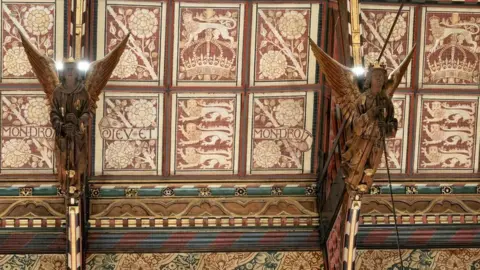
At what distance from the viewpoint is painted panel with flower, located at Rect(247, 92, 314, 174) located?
1212cm

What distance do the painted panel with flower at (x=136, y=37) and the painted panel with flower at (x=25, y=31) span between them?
53cm

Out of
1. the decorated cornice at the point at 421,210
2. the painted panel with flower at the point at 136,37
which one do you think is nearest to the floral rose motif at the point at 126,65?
the painted panel with flower at the point at 136,37

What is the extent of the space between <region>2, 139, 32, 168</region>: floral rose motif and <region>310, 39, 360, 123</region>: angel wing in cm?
380

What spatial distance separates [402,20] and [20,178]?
502 cm

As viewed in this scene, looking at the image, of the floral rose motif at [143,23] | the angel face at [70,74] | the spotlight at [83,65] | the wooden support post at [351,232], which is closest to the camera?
the angel face at [70,74]

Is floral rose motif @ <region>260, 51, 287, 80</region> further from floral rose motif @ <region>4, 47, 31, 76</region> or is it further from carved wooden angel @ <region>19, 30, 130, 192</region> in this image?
floral rose motif @ <region>4, 47, 31, 76</region>

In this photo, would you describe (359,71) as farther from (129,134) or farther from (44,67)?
(44,67)

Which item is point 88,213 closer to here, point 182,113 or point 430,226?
point 182,113

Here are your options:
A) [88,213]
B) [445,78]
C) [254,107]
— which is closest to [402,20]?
[445,78]

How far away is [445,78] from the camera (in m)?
12.1

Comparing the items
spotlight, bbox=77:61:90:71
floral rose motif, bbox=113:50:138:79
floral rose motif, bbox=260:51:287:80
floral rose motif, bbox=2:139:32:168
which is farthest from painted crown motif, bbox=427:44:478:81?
floral rose motif, bbox=2:139:32:168

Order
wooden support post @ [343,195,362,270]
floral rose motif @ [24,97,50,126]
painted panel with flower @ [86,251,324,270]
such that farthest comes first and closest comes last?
A: painted panel with flower @ [86,251,324,270] → floral rose motif @ [24,97,50,126] → wooden support post @ [343,195,362,270]

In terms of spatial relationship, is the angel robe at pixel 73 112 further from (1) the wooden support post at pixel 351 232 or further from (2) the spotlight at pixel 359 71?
(1) the wooden support post at pixel 351 232

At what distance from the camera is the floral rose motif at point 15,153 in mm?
11906
